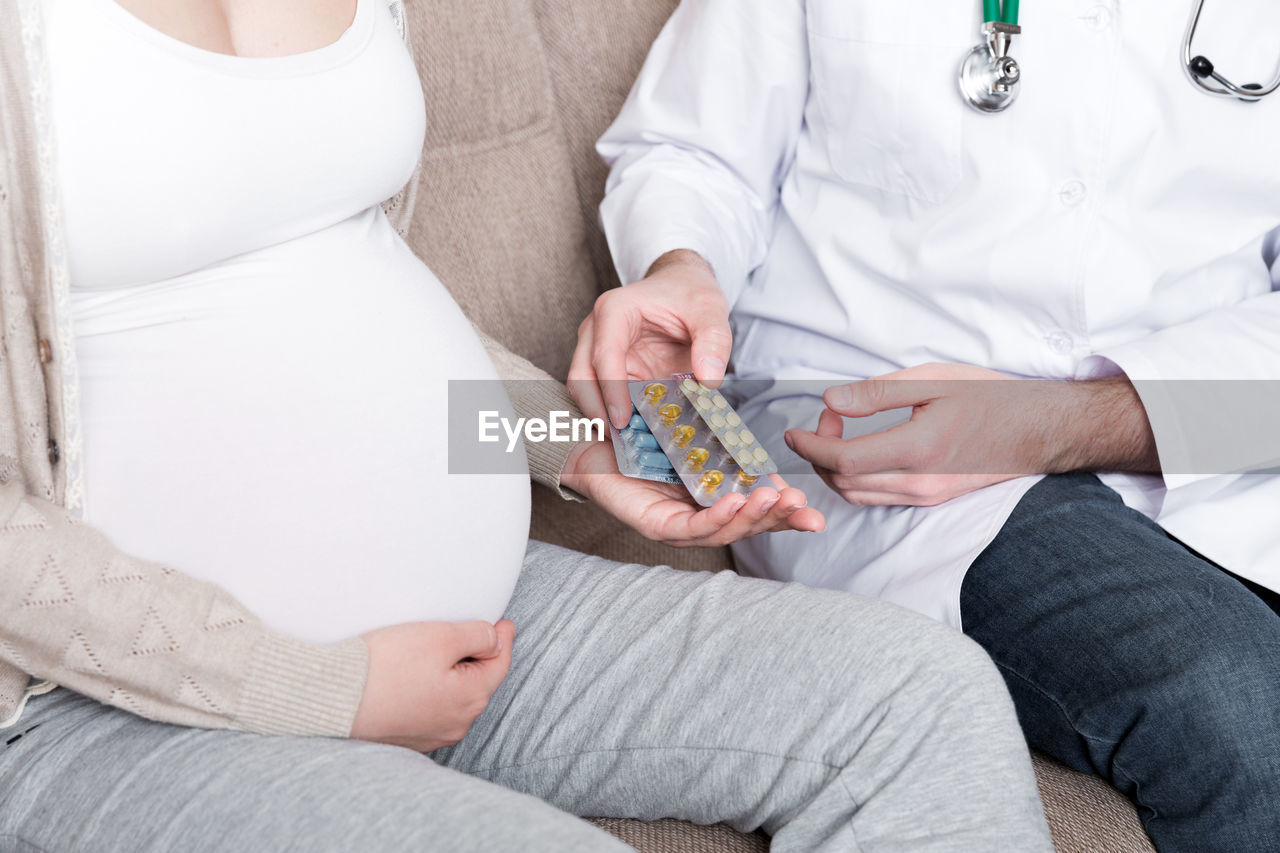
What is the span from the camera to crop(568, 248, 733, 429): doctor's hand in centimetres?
85

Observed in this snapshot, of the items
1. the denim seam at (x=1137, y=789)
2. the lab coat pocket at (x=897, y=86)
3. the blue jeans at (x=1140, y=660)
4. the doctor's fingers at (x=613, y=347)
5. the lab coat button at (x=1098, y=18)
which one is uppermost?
the lab coat button at (x=1098, y=18)

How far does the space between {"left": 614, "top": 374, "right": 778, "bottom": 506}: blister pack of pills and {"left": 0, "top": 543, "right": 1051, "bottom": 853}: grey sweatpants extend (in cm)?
9

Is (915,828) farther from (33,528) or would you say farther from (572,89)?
(572,89)

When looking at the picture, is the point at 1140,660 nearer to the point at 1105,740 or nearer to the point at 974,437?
the point at 1105,740

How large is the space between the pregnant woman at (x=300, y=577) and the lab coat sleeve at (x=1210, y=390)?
348 mm

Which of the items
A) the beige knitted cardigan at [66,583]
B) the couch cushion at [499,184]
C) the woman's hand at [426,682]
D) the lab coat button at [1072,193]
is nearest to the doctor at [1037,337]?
the lab coat button at [1072,193]

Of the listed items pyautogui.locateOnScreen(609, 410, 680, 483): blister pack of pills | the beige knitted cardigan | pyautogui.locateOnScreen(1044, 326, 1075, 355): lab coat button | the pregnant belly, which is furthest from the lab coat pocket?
the beige knitted cardigan

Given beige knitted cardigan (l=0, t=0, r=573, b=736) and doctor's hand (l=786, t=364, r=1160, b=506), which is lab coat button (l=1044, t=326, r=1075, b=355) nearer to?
doctor's hand (l=786, t=364, r=1160, b=506)

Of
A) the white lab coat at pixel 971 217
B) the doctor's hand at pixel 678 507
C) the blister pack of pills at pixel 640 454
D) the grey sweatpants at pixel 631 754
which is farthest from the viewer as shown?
the white lab coat at pixel 971 217

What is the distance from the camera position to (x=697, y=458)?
79cm

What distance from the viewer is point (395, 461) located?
2.35 feet

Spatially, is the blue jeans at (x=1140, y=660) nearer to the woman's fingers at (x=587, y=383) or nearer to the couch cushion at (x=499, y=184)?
the woman's fingers at (x=587, y=383)

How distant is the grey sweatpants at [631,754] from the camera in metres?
0.57

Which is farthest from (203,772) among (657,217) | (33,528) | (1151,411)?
(1151,411)
